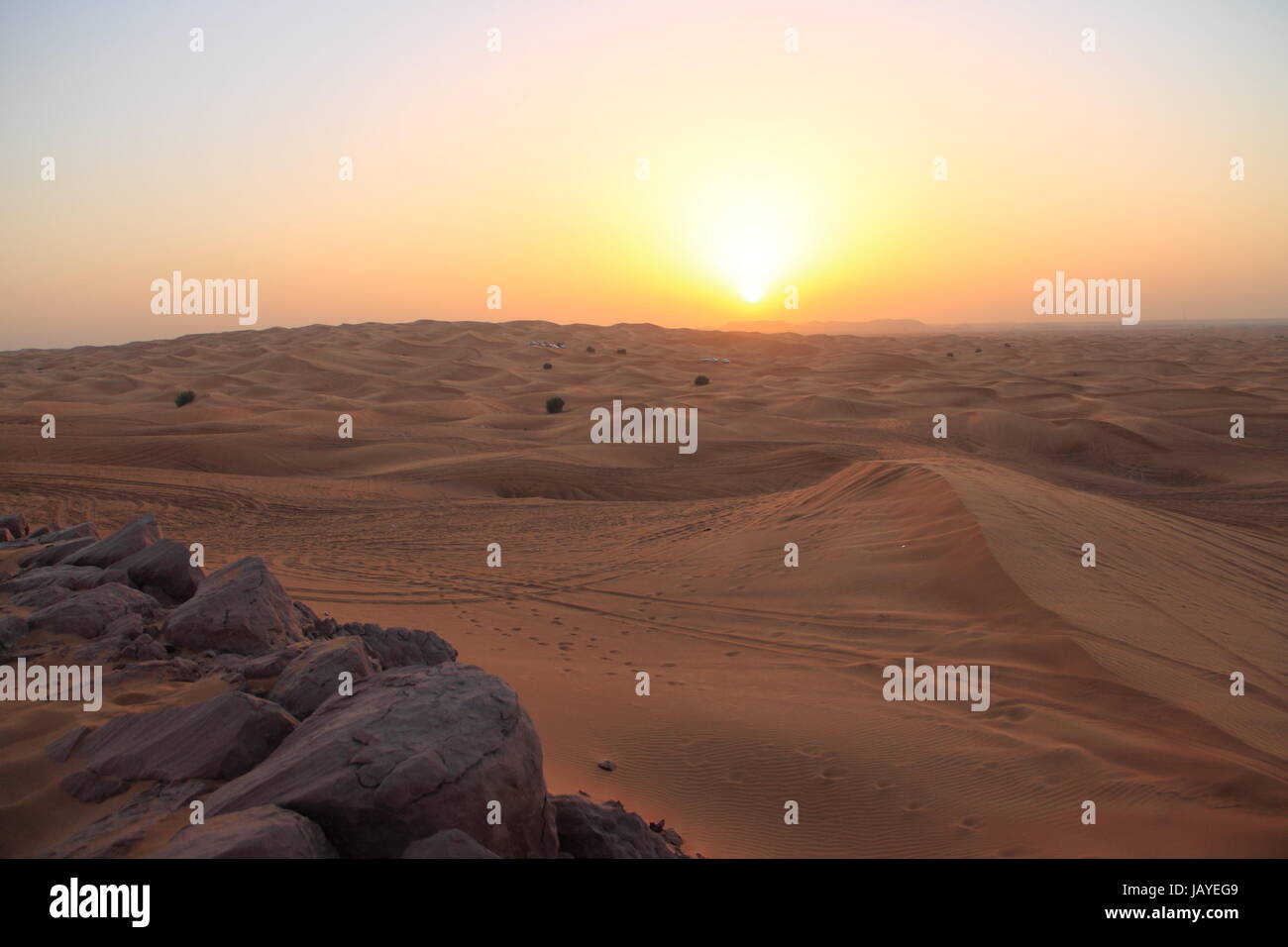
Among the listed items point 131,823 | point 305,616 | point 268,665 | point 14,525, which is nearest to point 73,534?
point 14,525

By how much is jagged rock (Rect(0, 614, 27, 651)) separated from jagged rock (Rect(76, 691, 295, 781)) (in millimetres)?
1726

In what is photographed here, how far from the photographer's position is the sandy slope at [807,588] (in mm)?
4730

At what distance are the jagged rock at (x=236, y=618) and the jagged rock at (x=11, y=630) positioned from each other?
2.77ft

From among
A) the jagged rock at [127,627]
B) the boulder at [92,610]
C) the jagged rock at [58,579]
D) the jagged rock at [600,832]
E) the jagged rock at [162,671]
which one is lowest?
the jagged rock at [600,832]

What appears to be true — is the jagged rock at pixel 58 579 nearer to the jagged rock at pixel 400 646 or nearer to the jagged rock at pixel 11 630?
the jagged rock at pixel 11 630

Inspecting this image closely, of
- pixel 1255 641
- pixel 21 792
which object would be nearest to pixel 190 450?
pixel 21 792

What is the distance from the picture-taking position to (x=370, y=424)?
2383 centimetres

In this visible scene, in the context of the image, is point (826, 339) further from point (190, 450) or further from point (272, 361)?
point (190, 450)

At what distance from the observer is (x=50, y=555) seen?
7.10 metres

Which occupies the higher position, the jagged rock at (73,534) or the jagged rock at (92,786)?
the jagged rock at (73,534)

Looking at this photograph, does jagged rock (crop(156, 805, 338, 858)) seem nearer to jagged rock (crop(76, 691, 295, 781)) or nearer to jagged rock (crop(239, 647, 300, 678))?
jagged rock (crop(76, 691, 295, 781))

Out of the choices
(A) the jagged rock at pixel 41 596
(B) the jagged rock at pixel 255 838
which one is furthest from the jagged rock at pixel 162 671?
(B) the jagged rock at pixel 255 838

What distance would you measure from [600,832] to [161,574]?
476 cm

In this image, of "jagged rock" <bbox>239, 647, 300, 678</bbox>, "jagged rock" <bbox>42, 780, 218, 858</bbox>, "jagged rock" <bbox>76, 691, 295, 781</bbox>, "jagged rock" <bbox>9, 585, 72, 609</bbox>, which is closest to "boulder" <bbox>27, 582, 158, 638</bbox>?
"jagged rock" <bbox>9, 585, 72, 609</bbox>
